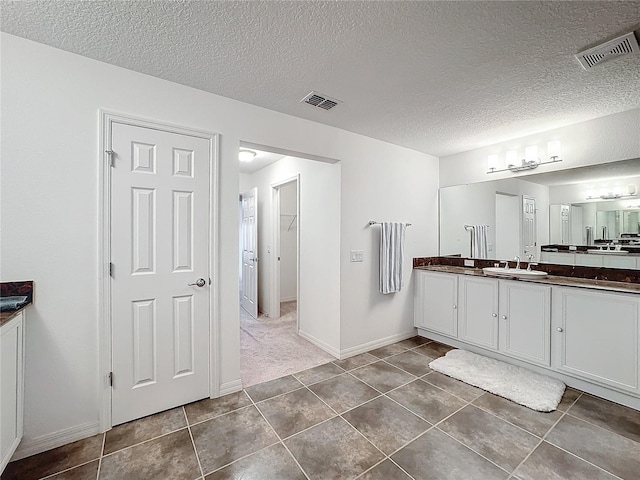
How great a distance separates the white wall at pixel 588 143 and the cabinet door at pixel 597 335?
1286mm

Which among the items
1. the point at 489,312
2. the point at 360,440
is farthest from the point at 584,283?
the point at 360,440

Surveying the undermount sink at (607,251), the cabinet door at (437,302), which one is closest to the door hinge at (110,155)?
the cabinet door at (437,302)

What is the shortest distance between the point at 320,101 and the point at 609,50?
1836 mm

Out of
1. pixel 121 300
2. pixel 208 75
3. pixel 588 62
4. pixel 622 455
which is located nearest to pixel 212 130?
pixel 208 75

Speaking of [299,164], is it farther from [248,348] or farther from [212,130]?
[248,348]

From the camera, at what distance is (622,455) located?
1667mm

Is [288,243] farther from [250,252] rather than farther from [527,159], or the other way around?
[527,159]

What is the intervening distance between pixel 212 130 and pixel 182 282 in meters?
1.21

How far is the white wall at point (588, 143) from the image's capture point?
244 centimetres

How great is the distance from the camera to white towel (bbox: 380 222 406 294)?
10.5ft

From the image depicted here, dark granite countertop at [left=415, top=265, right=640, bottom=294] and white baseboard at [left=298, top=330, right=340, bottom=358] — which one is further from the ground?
dark granite countertop at [left=415, top=265, right=640, bottom=294]

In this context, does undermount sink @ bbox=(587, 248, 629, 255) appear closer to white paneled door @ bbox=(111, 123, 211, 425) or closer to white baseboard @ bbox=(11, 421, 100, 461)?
white paneled door @ bbox=(111, 123, 211, 425)

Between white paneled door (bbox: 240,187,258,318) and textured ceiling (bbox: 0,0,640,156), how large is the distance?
2306mm

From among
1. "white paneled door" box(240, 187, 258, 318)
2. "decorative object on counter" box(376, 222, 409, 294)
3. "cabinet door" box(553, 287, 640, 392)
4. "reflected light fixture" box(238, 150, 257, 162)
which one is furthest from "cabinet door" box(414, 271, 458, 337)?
"reflected light fixture" box(238, 150, 257, 162)
